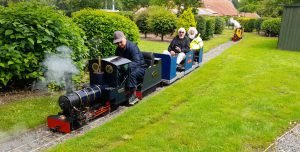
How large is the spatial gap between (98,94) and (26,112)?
1.68 metres

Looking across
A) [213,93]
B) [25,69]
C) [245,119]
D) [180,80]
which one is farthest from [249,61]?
[25,69]

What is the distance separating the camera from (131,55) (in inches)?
283

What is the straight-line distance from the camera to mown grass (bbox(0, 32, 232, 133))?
5.88 m

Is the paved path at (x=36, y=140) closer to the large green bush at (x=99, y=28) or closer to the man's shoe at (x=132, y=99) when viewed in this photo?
the man's shoe at (x=132, y=99)

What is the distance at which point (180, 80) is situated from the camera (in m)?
10.2

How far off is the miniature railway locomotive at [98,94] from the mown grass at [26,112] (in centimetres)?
63

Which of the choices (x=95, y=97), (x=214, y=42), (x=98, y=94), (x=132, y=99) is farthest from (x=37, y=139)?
(x=214, y=42)

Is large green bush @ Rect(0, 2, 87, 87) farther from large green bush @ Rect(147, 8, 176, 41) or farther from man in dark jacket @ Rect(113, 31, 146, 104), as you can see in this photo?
large green bush @ Rect(147, 8, 176, 41)

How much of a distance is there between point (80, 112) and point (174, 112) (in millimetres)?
2175

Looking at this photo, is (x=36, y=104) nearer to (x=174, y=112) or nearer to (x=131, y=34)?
(x=174, y=112)

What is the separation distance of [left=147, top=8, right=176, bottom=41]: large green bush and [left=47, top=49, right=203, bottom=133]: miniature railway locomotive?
13634 mm

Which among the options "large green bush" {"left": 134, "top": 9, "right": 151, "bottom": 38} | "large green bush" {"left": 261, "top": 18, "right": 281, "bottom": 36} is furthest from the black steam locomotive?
"large green bush" {"left": 261, "top": 18, "right": 281, "bottom": 36}

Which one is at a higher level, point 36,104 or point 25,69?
point 25,69

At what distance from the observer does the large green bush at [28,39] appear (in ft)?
22.7
